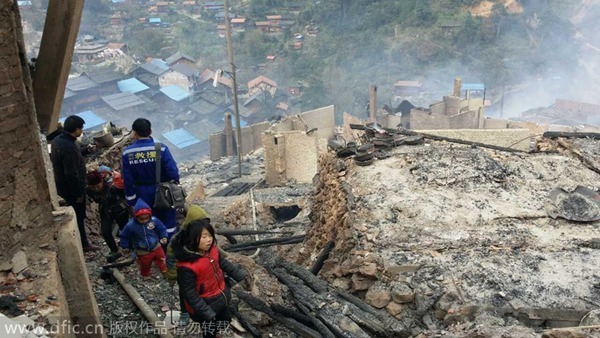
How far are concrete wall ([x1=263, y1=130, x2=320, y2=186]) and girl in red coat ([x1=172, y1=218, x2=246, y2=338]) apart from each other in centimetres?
1309

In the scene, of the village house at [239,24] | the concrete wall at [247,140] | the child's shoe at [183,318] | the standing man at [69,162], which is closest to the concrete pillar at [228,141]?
the concrete wall at [247,140]

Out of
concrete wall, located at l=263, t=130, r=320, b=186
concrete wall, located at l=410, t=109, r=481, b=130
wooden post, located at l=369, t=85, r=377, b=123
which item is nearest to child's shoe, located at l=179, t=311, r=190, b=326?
concrete wall, located at l=263, t=130, r=320, b=186

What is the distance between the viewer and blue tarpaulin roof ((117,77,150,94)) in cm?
3672

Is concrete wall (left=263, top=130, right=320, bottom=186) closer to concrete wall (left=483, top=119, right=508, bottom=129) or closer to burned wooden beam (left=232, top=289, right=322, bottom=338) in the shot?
concrete wall (left=483, top=119, right=508, bottom=129)

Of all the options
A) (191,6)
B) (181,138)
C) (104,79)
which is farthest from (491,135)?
(191,6)

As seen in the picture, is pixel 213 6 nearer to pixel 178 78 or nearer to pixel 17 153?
pixel 178 78

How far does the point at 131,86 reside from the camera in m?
37.2

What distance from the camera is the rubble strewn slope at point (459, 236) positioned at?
4.86 metres

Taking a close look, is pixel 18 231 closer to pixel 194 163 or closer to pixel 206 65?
pixel 194 163

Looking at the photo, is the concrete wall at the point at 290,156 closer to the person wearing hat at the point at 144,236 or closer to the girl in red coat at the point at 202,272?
the person wearing hat at the point at 144,236

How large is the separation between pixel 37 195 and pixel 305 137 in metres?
13.3

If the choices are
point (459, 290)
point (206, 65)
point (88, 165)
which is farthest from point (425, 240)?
point (206, 65)

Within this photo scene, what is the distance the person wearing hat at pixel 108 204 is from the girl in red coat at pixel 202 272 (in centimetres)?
189

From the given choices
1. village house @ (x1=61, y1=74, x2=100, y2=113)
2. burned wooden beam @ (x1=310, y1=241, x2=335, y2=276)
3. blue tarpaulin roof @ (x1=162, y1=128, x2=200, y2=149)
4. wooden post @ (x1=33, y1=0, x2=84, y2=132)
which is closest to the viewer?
wooden post @ (x1=33, y1=0, x2=84, y2=132)
